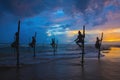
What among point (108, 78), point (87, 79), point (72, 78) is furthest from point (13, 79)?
point (108, 78)

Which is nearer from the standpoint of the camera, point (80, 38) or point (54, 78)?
point (54, 78)

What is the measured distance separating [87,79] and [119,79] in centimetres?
209

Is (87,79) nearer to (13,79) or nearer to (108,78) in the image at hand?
(108,78)

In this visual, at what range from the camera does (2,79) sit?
15.8 metres

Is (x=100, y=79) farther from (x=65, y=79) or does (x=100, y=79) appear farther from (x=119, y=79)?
(x=65, y=79)

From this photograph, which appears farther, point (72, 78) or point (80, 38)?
point (80, 38)

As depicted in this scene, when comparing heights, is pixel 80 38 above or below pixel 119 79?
above

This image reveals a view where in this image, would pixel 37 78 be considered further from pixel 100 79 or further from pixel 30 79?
pixel 100 79

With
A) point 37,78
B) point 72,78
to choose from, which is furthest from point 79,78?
point 37,78

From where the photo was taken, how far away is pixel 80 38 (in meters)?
25.7

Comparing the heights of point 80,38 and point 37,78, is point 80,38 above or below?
above

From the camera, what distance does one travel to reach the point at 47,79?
15.8 metres

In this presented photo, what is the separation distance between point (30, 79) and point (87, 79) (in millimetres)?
3801

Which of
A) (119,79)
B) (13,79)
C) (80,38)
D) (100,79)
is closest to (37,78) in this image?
(13,79)
